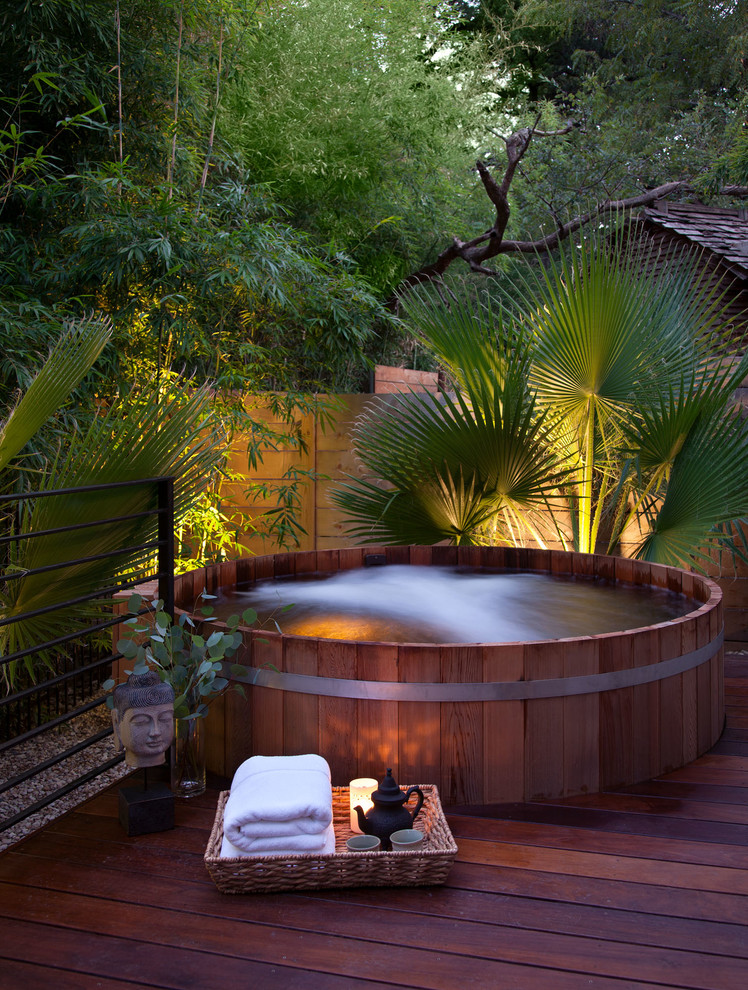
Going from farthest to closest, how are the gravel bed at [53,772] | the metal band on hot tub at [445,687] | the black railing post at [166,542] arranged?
the gravel bed at [53,772] → the black railing post at [166,542] → the metal band on hot tub at [445,687]

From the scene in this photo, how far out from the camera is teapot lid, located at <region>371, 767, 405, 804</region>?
1.72 meters

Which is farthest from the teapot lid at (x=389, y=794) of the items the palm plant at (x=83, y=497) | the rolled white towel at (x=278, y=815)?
the palm plant at (x=83, y=497)

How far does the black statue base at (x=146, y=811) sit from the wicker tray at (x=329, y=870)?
0.26 meters

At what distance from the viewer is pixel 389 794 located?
1722 millimetres

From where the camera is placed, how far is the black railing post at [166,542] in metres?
2.10

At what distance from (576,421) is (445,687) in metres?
1.90

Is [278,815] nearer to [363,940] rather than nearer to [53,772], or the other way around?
Result: [363,940]

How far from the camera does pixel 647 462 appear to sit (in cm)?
334

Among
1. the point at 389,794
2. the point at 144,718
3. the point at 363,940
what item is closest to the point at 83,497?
the point at 144,718

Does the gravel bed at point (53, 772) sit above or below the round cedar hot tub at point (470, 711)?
below

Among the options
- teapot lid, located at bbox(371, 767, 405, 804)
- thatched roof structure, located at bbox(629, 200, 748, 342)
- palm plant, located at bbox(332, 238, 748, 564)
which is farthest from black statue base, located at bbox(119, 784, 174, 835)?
thatched roof structure, located at bbox(629, 200, 748, 342)

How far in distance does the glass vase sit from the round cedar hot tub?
11 centimetres

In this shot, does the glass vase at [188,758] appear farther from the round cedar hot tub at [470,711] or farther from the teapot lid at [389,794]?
the teapot lid at [389,794]

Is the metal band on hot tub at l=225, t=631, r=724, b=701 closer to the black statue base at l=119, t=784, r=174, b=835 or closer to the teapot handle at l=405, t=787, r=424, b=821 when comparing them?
the teapot handle at l=405, t=787, r=424, b=821
